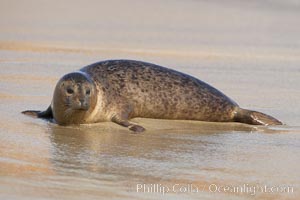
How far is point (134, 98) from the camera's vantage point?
27.0ft

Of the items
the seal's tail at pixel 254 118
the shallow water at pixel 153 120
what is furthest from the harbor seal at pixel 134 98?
the shallow water at pixel 153 120

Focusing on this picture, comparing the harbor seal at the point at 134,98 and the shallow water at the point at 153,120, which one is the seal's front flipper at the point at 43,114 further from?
the shallow water at the point at 153,120

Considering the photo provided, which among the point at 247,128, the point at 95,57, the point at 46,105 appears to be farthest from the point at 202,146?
the point at 95,57

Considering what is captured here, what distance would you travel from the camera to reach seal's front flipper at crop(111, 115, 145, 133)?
7375 millimetres

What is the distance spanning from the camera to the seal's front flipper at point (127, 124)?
7375 millimetres

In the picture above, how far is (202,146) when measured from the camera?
6.85 m

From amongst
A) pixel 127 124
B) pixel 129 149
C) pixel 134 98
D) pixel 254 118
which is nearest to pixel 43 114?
pixel 127 124

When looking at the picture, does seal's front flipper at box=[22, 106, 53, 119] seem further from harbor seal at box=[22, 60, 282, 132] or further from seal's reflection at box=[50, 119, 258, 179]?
seal's reflection at box=[50, 119, 258, 179]

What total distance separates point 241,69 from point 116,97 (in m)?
2.97

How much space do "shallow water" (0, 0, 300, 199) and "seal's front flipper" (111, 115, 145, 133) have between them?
5 cm

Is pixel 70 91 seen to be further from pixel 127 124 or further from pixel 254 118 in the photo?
pixel 254 118

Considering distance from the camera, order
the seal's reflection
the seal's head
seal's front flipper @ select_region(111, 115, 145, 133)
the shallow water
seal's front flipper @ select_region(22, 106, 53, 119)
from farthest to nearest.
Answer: seal's front flipper @ select_region(22, 106, 53, 119) < the seal's head < seal's front flipper @ select_region(111, 115, 145, 133) < the seal's reflection < the shallow water

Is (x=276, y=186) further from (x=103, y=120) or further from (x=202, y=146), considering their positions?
(x=103, y=120)

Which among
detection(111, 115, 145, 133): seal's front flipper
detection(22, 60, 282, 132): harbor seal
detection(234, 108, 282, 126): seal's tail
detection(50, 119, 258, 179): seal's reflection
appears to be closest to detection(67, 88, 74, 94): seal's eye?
detection(22, 60, 282, 132): harbor seal
